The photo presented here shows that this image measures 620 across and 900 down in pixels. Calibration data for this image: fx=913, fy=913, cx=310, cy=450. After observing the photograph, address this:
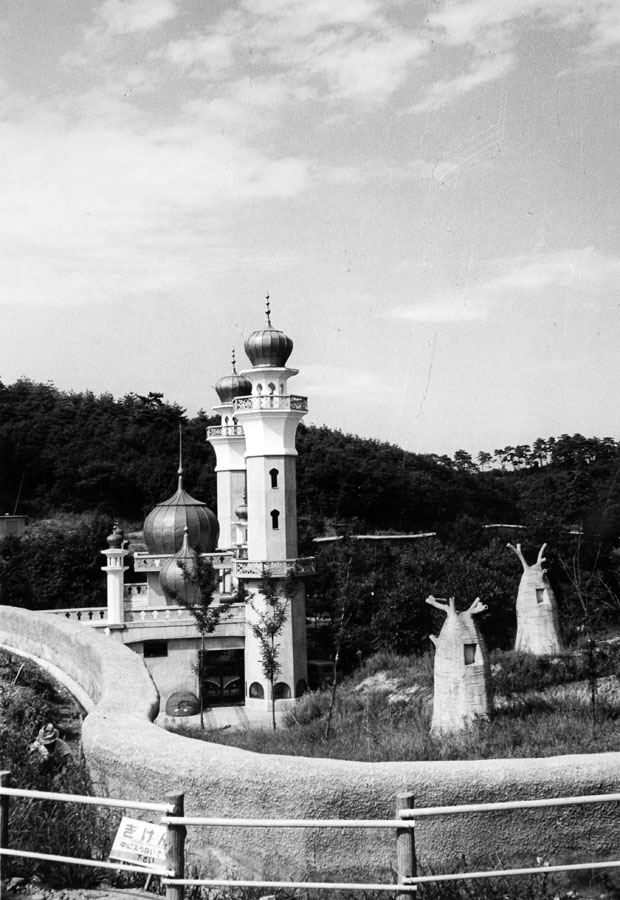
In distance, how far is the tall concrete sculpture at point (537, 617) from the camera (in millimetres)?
21469

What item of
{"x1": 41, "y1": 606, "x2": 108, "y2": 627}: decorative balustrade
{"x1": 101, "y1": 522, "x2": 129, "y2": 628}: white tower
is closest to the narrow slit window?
{"x1": 101, "y1": 522, "x2": 129, "y2": 628}: white tower

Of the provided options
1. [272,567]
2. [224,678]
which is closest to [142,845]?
[272,567]

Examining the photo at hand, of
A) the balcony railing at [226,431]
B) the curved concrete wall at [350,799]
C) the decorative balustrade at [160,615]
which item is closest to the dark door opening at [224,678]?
the decorative balustrade at [160,615]

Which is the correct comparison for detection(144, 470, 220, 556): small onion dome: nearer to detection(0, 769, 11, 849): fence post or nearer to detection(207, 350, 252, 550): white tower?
detection(207, 350, 252, 550): white tower

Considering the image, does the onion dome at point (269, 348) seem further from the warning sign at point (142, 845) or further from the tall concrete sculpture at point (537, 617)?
the warning sign at point (142, 845)

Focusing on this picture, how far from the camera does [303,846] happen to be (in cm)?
525

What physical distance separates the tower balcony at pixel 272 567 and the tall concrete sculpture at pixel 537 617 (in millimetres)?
8554

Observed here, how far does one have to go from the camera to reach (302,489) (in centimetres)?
6009

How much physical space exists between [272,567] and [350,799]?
78.3ft

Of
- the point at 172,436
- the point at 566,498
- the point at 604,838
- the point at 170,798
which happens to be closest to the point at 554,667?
the point at 604,838

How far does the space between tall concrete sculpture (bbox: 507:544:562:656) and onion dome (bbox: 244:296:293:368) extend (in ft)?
39.7

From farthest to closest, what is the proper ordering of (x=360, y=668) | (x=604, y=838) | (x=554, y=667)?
(x=360, y=668) → (x=554, y=667) → (x=604, y=838)

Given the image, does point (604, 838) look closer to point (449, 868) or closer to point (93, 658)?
point (449, 868)

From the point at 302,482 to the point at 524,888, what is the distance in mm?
54924
